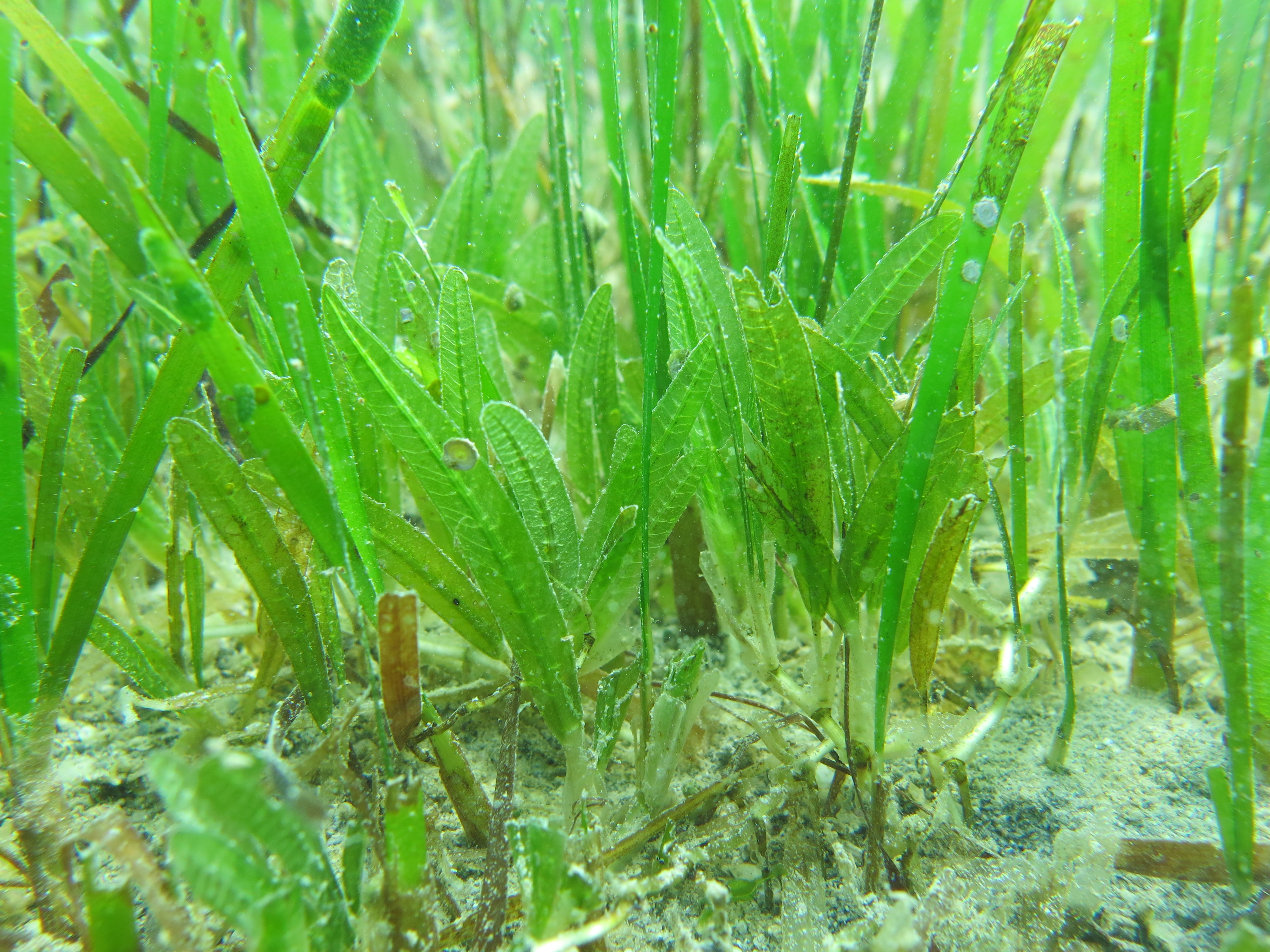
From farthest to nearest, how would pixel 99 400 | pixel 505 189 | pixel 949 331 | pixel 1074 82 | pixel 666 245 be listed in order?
pixel 505 189, pixel 1074 82, pixel 99 400, pixel 666 245, pixel 949 331

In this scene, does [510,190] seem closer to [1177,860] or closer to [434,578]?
[434,578]

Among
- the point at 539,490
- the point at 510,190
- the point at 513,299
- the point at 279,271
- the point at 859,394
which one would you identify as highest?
the point at 510,190

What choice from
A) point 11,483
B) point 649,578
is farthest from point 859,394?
point 11,483

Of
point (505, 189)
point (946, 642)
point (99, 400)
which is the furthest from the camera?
point (505, 189)

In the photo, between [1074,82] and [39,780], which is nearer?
[39,780]

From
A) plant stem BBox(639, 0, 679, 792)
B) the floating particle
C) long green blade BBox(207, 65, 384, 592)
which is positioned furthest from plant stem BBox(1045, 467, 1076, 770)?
the floating particle

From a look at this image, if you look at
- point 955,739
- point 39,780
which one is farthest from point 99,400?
point 955,739

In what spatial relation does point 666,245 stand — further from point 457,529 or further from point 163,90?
point 163,90
